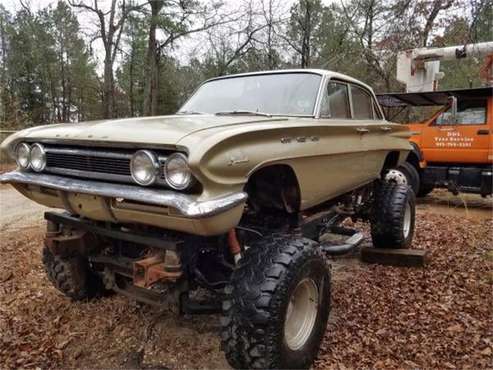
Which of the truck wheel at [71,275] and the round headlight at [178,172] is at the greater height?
the round headlight at [178,172]

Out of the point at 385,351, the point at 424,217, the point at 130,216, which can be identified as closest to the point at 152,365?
the point at 130,216

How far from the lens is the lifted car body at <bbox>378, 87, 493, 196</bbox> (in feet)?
26.3

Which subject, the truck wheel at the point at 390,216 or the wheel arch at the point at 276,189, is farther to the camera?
the truck wheel at the point at 390,216

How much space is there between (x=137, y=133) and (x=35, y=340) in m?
1.85

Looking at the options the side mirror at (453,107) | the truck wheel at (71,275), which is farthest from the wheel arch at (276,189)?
the side mirror at (453,107)

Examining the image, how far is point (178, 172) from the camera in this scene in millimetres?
2160

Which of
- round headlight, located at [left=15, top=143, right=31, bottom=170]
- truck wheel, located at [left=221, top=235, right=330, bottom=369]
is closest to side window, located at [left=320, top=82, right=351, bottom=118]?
truck wheel, located at [left=221, top=235, right=330, bottom=369]

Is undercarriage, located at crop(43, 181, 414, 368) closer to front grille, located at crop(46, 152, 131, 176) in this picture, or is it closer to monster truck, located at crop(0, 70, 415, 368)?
monster truck, located at crop(0, 70, 415, 368)

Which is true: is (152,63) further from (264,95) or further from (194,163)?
(194,163)

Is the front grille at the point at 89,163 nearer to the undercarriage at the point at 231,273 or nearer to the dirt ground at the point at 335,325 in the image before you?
the undercarriage at the point at 231,273

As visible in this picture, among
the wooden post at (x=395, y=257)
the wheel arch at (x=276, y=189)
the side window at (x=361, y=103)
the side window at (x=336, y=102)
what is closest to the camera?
the wheel arch at (x=276, y=189)

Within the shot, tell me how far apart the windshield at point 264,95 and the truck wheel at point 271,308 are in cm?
123

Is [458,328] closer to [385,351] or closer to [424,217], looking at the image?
[385,351]

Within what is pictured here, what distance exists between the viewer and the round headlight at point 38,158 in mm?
2840
